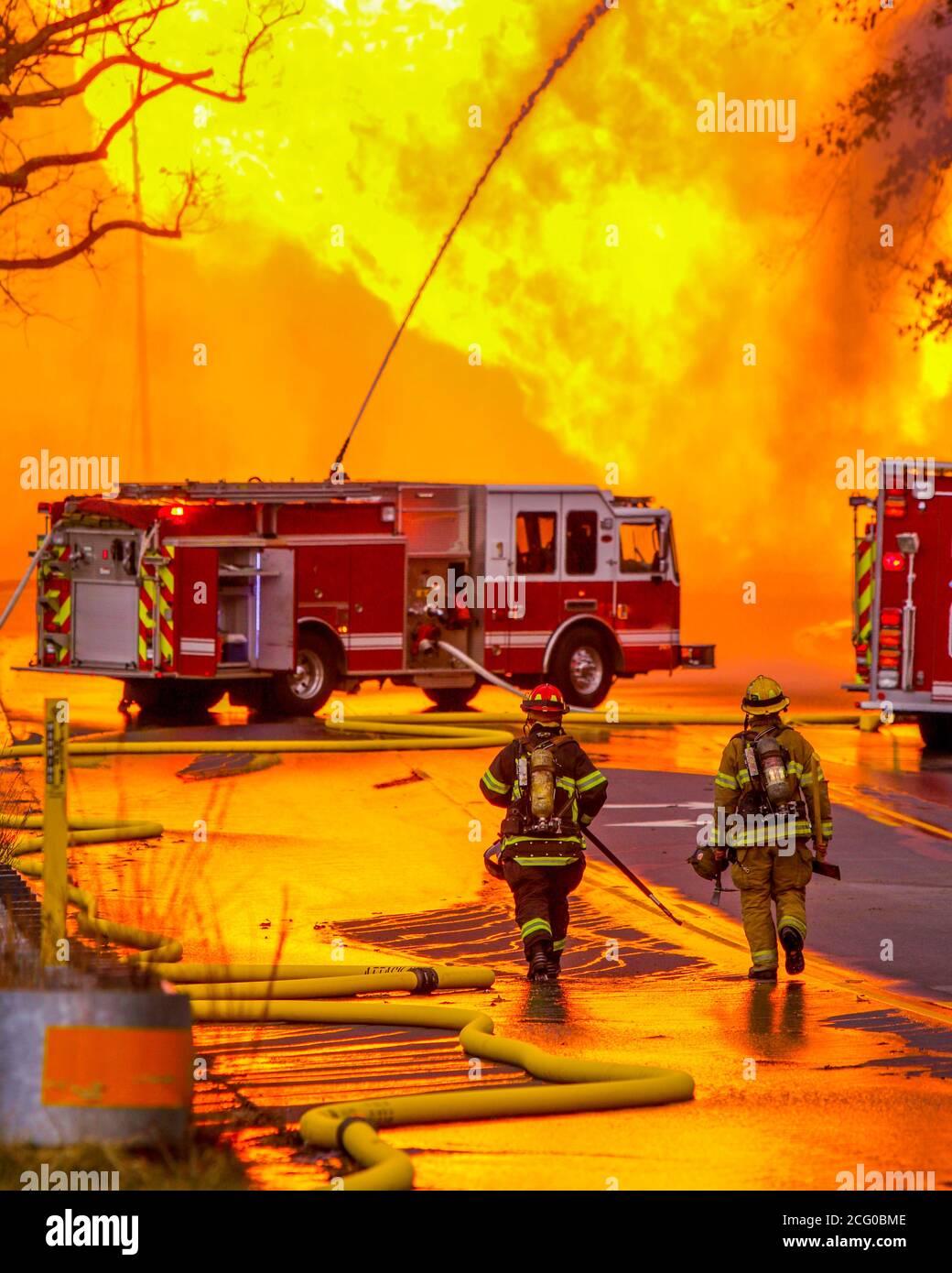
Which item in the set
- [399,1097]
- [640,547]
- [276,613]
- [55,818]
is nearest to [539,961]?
[55,818]

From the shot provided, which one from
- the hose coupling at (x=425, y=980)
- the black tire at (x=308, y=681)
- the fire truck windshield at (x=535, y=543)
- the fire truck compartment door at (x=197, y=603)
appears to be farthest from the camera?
the fire truck windshield at (x=535, y=543)

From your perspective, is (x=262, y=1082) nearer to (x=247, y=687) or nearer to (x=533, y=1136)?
(x=533, y=1136)

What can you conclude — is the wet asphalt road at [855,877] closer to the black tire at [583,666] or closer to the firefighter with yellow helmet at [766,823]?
the firefighter with yellow helmet at [766,823]

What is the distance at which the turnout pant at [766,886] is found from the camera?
1035 cm

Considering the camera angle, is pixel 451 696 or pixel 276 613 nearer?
pixel 276 613

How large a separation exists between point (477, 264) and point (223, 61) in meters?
9.15

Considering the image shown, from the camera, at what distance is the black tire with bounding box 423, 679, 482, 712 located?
24.3 metres

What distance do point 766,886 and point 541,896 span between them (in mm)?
1036

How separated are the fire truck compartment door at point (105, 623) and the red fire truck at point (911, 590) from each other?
267 inches

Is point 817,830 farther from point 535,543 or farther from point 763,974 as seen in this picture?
point 535,543

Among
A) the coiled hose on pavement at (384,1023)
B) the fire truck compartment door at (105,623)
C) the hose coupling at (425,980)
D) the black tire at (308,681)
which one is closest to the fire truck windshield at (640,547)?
the black tire at (308,681)

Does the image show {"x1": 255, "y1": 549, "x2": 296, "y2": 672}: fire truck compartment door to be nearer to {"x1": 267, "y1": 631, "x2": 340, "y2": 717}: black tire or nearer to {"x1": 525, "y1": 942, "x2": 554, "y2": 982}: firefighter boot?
{"x1": 267, "y1": 631, "x2": 340, "y2": 717}: black tire

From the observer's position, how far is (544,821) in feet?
33.9
